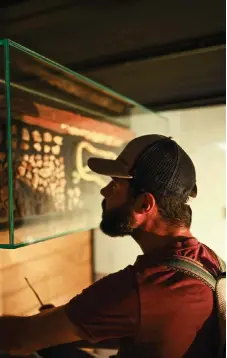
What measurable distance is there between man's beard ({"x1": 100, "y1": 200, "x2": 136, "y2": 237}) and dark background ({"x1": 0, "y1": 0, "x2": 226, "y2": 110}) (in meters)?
0.58

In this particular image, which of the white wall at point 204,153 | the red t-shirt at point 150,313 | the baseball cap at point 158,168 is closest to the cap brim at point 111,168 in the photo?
the baseball cap at point 158,168

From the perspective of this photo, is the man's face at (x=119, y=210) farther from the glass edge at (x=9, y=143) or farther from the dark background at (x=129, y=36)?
the dark background at (x=129, y=36)

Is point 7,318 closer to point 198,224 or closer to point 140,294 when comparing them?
point 140,294

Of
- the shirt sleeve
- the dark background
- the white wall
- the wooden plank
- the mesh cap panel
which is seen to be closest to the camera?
the shirt sleeve

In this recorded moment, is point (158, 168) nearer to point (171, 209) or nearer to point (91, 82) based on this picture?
point (171, 209)

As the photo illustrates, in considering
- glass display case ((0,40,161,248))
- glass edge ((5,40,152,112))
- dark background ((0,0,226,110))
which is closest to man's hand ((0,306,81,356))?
glass display case ((0,40,161,248))

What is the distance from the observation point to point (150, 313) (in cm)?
79

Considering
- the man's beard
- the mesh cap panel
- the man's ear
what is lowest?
the man's beard

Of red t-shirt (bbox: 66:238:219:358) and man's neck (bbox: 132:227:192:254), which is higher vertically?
man's neck (bbox: 132:227:192:254)

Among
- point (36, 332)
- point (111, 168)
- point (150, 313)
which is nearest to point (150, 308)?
point (150, 313)

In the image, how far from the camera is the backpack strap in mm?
833

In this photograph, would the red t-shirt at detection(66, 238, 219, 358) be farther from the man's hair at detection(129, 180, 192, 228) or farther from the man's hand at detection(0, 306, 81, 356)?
the man's hair at detection(129, 180, 192, 228)

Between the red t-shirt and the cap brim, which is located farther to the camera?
the cap brim

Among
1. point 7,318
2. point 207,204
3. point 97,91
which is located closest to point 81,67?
point 97,91
